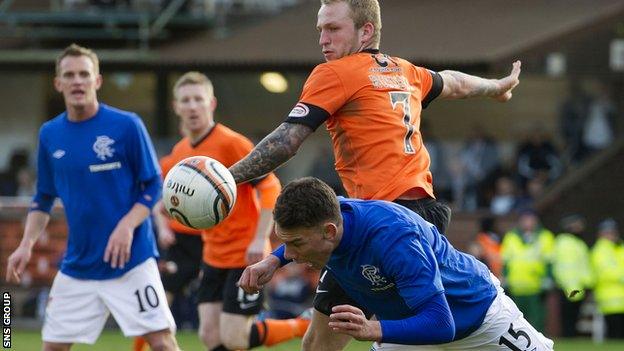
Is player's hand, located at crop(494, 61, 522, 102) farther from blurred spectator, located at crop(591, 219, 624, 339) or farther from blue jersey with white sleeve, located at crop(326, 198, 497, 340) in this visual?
blurred spectator, located at crop(591, 219, 624, 339)

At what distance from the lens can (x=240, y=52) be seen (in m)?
23.0

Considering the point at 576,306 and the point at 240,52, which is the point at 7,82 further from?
the point at 576,306

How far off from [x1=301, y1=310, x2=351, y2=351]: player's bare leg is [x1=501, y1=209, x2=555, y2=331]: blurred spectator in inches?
457

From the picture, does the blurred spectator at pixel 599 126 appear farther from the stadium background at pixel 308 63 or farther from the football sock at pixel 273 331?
the football sock at pixel 273 331

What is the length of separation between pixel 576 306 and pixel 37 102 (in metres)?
11.0

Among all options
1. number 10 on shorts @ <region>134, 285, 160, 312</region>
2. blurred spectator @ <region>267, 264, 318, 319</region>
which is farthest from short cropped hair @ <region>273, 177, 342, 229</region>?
blurred spectator @ <region>267, 264, 318, 319</region>

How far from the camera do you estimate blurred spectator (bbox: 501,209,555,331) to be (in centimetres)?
1858

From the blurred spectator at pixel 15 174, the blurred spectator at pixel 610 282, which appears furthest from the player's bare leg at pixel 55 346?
the blurred spectator at pixel 15 174

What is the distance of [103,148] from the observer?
27.4 feet

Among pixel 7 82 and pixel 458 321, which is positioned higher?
pixel 458 321

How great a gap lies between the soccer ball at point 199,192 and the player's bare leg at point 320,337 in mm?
1006

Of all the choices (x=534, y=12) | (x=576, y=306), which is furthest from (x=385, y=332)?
(x=534, y=12)

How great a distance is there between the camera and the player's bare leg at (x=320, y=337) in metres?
7.12

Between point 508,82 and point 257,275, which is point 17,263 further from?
point 508,82
